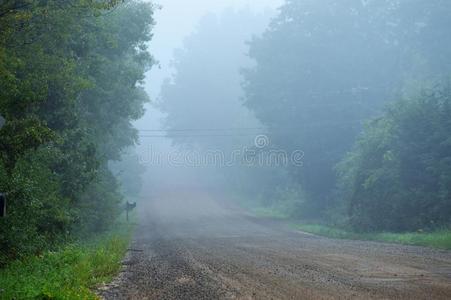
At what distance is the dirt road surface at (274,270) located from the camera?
10.2 m

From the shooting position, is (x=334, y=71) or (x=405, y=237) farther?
(x=334, y=71)

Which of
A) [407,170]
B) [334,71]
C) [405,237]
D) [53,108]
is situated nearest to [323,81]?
[334,71]

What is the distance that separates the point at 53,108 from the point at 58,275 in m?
8.46

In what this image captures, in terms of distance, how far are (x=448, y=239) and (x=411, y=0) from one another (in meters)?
27.2

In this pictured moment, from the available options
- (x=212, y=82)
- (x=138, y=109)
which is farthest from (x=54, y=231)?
(x=212, y=82)

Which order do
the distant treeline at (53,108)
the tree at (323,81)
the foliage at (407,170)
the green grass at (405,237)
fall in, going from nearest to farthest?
the distant treeline at (53,108)
the green grass at (405,237)
the foliage at (407,170)
the tree at (323,81)

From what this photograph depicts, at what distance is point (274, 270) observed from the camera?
42.8ft

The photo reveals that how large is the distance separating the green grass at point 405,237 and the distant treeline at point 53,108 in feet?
35.9

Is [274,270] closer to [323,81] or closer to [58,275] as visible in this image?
[58,275]

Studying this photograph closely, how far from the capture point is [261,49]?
46.2m

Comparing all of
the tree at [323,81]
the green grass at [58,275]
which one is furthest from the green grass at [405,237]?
the tree at [323,81]

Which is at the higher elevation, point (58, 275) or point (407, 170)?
point (407, 170)

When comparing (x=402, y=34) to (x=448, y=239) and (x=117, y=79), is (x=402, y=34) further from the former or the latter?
(x=448, y=239)

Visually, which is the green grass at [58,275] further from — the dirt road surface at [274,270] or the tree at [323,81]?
the tree at [323,81]
